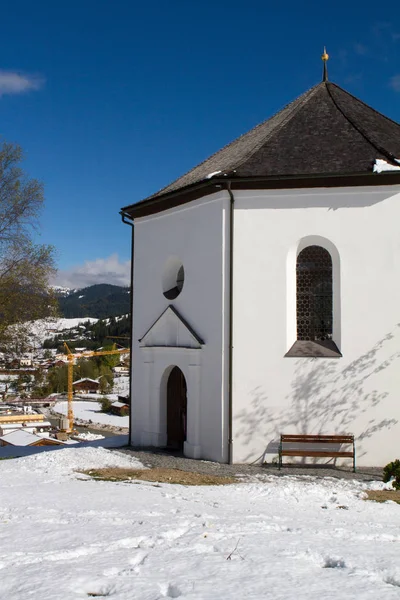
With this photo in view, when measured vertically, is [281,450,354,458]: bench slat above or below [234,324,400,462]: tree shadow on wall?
below

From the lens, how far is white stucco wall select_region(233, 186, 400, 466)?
37.1 feet

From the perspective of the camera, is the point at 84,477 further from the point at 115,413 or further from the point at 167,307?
the point at 115,413

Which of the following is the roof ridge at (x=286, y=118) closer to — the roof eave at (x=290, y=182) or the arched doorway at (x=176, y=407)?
the roof eave at (x=290, y=182)

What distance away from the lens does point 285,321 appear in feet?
38.5

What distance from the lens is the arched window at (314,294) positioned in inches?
475

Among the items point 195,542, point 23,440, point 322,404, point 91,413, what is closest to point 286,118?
point 322,404

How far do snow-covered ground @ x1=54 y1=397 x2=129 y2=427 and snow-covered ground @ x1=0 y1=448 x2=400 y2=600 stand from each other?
189 feet

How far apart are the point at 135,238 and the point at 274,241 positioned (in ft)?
15.1

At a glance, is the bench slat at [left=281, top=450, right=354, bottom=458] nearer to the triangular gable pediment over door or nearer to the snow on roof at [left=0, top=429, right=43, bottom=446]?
the triangular gable pediment over door

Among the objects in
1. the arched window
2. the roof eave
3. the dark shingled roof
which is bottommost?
the arched window

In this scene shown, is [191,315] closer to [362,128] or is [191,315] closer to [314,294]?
[314,294]

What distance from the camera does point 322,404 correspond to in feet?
37.3

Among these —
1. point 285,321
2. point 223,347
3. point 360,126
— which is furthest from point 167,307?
point 360,126

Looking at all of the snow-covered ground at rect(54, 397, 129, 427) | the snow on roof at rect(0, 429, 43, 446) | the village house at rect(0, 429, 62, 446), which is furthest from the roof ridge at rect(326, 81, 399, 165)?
the snow-covered ground at rect(54, 397, 129, 427)
